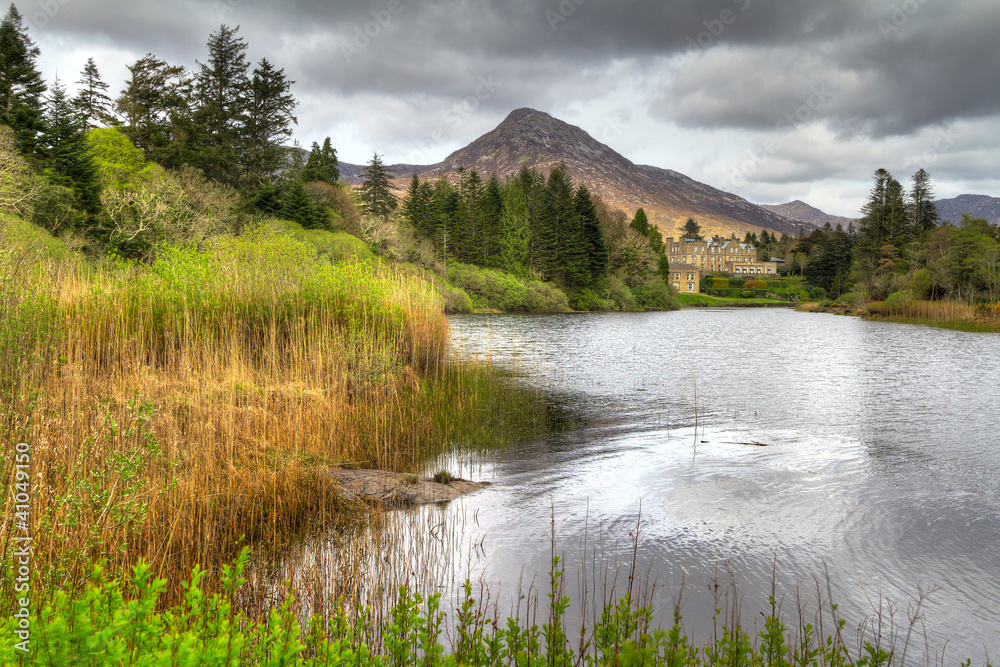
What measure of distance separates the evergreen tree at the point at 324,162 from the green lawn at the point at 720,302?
61.3 meters

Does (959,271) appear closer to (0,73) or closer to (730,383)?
(730,383)

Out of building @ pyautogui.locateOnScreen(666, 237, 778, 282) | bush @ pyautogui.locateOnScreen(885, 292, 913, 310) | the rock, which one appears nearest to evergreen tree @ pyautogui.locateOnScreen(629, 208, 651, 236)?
bush @ pyautogui.locateOnScreen(885, 292, 913, 310)

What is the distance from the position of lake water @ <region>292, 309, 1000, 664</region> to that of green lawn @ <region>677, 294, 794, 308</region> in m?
87.9

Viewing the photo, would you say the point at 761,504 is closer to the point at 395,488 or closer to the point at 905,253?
the point at 395,488

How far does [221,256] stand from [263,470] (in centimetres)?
837

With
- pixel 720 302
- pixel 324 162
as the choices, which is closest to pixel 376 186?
pixel 324 162

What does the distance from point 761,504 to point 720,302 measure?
106m

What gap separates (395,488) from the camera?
7.38m

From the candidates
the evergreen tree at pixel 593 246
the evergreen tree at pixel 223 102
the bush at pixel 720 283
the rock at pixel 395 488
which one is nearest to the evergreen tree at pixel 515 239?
the evergreen tree at pixel 593 246

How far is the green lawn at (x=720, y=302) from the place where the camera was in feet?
338

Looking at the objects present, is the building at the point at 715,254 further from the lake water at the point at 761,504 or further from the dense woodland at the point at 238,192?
the lake water at the point at 761,504

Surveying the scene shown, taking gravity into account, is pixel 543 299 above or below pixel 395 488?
above

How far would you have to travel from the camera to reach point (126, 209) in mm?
33531

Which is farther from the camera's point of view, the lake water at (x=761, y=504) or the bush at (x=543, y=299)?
the bush at (x=543, y=299)
